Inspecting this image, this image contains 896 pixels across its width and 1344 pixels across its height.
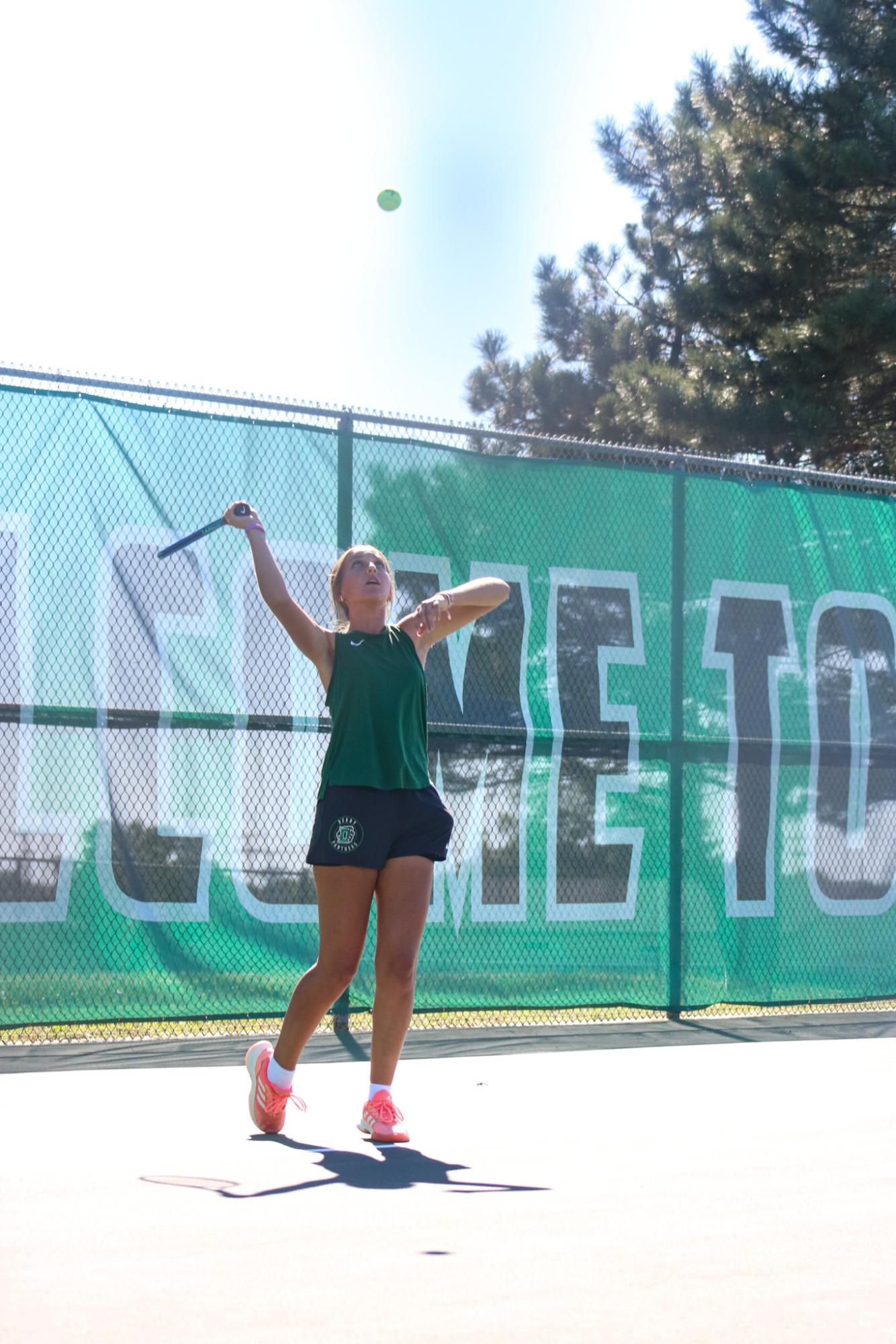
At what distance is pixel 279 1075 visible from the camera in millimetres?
3932

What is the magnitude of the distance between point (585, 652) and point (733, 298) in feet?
36.7

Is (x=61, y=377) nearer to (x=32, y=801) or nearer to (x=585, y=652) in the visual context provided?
(x=32, y=801)

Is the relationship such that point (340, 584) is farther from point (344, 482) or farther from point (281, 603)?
point (344, 482)

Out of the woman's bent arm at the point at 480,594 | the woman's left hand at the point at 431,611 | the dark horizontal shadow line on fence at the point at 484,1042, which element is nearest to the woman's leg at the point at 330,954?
the woman's left hand at the point at 431,611

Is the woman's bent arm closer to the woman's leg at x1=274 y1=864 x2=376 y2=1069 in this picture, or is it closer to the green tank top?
the green tank top

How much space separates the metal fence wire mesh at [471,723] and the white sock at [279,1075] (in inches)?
71.3

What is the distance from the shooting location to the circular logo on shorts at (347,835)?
3943mm

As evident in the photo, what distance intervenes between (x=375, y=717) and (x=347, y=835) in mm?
334


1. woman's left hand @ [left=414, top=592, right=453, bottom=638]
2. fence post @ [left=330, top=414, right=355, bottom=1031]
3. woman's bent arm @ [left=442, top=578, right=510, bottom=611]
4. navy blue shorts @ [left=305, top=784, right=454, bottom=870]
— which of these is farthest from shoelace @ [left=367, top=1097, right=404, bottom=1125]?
fence post @ [left=330, top=414, right=355, bottom=1031]

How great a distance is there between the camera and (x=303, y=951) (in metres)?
5.95

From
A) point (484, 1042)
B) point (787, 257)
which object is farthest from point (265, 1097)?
point (787, 257)

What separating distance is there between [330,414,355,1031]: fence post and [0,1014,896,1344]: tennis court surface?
2.13 meters

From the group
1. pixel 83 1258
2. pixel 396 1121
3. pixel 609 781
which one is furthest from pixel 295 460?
pixel 83 1258

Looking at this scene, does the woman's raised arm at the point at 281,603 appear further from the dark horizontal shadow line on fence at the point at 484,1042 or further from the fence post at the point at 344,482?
the fence post at the point at 344,482
